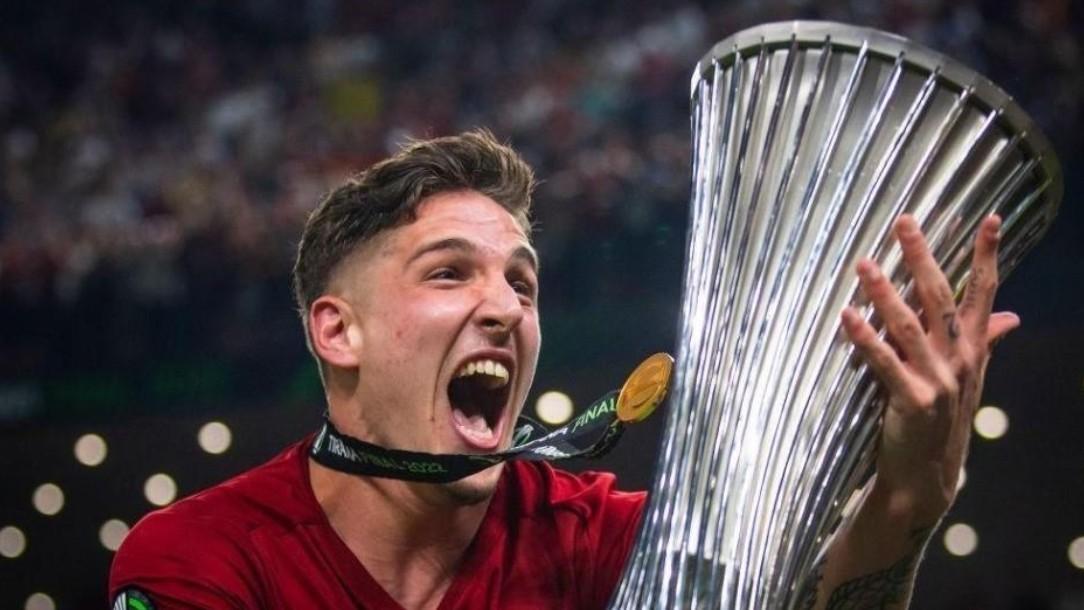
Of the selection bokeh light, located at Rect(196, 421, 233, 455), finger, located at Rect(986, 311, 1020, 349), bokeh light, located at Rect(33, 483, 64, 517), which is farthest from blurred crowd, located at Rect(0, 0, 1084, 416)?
finger, located at Rect(986, 311, 1020, 349)

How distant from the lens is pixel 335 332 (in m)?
2.41

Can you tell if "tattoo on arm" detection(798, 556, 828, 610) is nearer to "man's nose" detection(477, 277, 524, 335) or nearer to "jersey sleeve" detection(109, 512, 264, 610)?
"man's nose" detection(477, 277, 524, 335)

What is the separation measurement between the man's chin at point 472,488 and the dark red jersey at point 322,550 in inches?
4.8

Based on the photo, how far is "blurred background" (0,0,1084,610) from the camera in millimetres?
5125

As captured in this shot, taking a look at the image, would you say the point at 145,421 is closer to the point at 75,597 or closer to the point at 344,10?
the point at 75,597

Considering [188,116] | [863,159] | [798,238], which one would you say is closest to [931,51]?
[863,159]

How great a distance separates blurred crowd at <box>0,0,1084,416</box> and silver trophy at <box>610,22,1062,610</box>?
328cm

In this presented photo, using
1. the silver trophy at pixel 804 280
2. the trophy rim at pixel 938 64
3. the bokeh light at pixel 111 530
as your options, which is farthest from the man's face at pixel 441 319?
the bokeh light at pixel 111 530

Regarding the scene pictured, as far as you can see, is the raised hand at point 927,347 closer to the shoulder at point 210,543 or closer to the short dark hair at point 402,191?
the short dark hair at point 402,191

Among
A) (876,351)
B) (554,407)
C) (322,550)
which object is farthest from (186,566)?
(554,407)

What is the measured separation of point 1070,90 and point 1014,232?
3.35 m

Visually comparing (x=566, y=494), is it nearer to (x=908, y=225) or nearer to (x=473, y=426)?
(x=473, y=426)

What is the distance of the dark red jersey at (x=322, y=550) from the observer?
216 cm

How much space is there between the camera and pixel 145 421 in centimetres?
635
